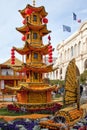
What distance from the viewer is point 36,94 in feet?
81.2

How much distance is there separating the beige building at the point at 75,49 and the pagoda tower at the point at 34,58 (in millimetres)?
32633

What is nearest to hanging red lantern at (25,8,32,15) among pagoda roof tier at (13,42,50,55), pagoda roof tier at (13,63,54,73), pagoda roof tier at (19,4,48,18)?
pagoda roof tier at (19,4,48,18)

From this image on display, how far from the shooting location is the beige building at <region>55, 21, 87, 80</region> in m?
59.4

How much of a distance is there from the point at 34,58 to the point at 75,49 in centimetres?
4319

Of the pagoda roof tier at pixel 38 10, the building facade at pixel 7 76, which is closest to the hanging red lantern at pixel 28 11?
the pagoda roof tier at pixel 38 10

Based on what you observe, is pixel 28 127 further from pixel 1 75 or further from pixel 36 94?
pixel 1 75

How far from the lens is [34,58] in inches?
1021

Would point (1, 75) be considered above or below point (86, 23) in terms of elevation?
below

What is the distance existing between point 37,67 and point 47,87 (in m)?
2.12

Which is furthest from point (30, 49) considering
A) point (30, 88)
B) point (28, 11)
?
point (30, 88)

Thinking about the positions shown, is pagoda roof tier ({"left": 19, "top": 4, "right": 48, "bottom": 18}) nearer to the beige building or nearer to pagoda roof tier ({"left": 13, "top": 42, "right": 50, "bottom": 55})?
pagoda roof tier ({"left": 13, "top": 42, "right": 50, "bottom": 55})

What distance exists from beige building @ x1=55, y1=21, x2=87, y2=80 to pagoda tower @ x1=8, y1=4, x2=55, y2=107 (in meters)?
32.6

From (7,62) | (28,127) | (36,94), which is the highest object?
(7,62)

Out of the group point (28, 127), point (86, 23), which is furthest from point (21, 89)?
point (86, 23)
